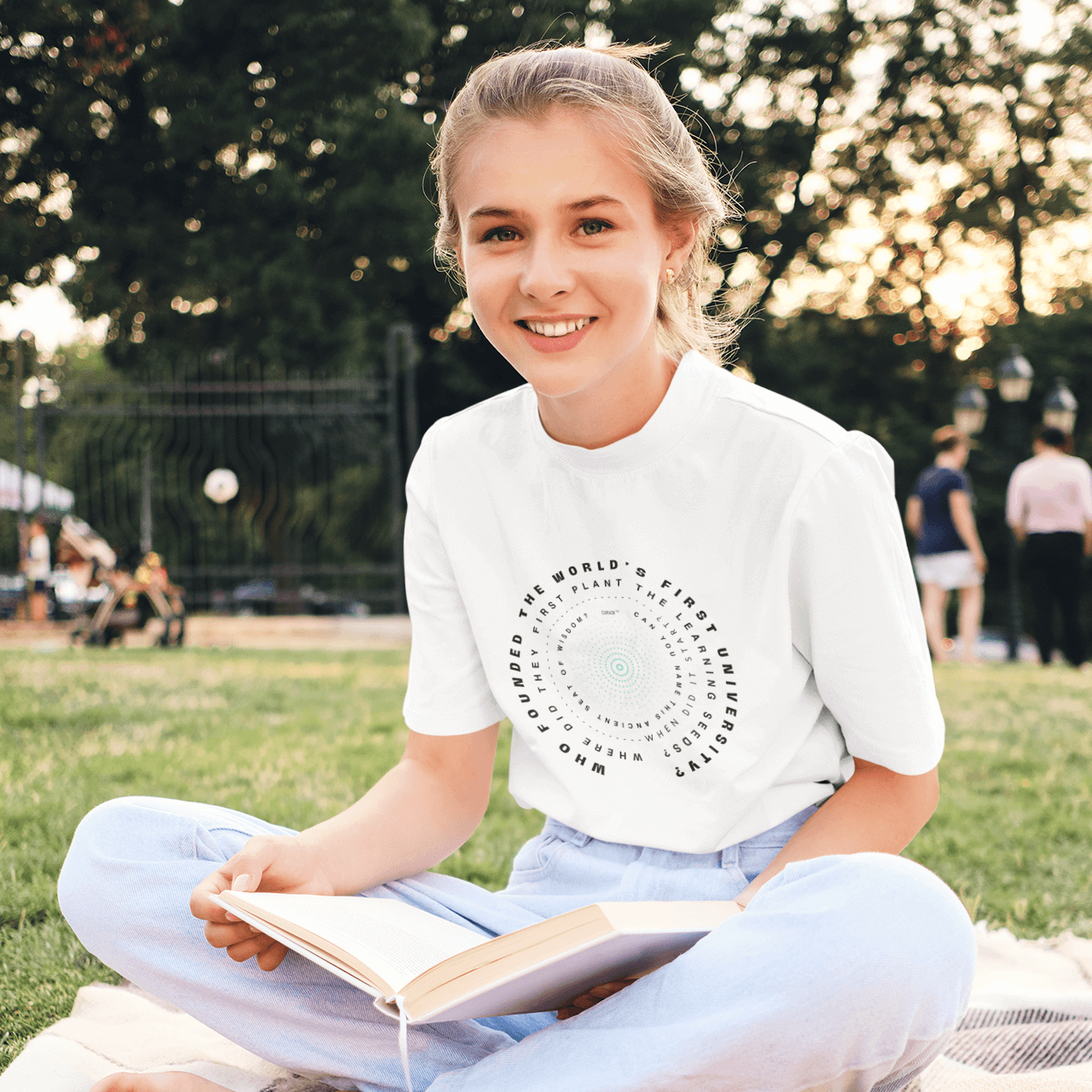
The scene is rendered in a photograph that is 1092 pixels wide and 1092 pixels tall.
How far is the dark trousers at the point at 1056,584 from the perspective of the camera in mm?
7711

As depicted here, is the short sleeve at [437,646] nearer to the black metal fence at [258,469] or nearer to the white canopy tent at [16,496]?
the black metal fence at [258,469]

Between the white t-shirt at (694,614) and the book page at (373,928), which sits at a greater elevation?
the white t-shirt at (694,614)

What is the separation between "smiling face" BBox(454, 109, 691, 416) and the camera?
143 cm

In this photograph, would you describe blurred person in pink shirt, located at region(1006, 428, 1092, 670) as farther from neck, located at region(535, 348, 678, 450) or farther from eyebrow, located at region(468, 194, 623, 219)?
eyebrow, located at region(468, 194, 623, 219)

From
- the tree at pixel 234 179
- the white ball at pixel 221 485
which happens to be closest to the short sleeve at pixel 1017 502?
the white ball at pixel 221 485

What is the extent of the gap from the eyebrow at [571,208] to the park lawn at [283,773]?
145 centimetres

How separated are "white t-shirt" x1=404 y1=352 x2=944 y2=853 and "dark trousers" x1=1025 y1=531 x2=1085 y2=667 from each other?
22.8 ft

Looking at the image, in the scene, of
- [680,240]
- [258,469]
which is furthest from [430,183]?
[680,240]

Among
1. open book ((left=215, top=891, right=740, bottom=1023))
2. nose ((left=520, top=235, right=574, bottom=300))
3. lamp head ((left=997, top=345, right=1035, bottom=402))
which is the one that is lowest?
open book ((left=215, top=891, right=740, bottom=1023))

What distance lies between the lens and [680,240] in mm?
1639

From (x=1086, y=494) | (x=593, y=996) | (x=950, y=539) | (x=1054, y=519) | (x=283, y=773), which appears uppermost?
(x=593, y=996)

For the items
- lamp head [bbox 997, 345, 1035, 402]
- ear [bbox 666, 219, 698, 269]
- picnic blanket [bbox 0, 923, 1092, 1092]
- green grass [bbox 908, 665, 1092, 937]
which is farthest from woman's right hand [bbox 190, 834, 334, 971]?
lamp head [bbox 997, 345, 1035, 402]

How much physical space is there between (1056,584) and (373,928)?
7.57m

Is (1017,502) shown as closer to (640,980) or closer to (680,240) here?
(680,240)
